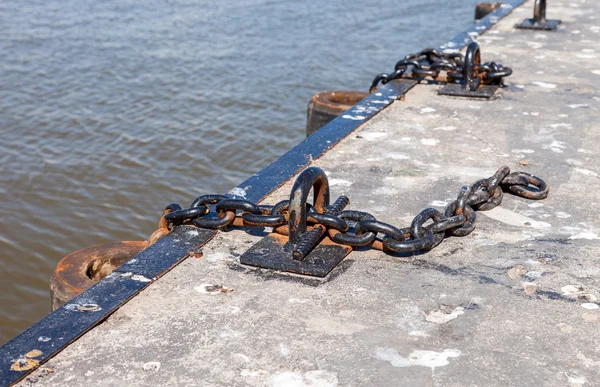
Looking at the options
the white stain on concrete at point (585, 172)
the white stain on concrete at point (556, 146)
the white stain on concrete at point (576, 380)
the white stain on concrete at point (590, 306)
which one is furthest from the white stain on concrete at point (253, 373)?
the white stain on concrete at point (556, 146)

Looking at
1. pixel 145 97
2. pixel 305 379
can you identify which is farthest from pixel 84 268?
pixel 145 97

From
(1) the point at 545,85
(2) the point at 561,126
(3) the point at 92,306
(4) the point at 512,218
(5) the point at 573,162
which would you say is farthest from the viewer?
(1) the point at 545,85

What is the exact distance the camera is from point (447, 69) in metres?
6.02

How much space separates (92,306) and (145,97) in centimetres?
678

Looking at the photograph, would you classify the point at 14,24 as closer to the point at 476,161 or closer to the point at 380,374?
the point at 476,161

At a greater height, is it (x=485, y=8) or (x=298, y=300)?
(x=298, y=300)

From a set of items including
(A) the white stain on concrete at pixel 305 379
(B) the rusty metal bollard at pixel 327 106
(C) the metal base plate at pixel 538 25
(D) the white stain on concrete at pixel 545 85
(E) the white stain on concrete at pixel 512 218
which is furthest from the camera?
(C) the metal base plate at pixel 538 25

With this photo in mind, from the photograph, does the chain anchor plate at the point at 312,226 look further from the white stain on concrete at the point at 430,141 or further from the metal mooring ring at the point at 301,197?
the white stain on concrete at the point at 430,141

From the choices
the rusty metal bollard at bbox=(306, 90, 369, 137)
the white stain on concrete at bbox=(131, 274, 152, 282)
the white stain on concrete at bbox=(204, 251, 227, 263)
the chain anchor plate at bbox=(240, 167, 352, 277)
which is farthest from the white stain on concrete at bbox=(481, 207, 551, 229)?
the rusty metal bollard at bbox=(306, 90, 369, 137)

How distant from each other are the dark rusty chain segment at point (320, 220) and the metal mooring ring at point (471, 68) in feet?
7.61

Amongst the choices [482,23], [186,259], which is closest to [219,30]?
[482,23]

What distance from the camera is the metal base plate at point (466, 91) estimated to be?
580cm

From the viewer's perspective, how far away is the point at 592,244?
354cm

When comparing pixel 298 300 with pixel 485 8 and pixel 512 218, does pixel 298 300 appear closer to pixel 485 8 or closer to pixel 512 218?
pixel 512 218
